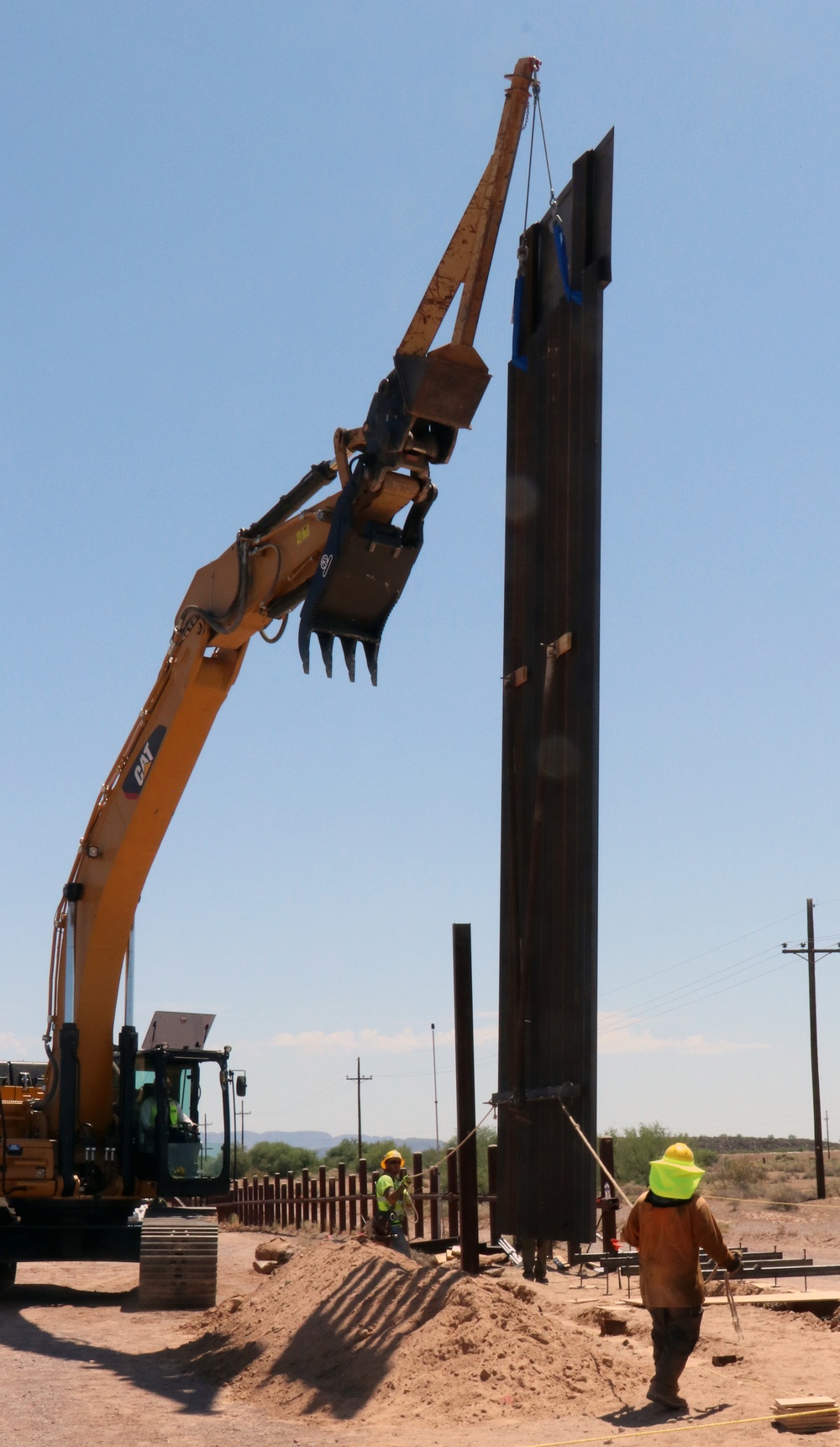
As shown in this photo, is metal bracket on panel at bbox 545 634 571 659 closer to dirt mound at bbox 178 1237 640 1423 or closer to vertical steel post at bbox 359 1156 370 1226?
dirt mound at bbox 178 1237 640 1423

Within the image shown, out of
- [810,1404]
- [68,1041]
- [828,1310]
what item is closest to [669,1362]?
[810,1404]

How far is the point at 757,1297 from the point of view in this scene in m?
13.5

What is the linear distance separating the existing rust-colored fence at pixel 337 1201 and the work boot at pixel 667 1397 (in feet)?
25.2

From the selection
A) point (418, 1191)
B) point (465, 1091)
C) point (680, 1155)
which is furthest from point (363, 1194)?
point (680, 1155)

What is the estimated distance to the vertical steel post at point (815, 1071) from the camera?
34.1 m

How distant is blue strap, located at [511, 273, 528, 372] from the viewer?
11922mm

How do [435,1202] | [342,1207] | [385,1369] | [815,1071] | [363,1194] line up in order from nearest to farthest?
[385,1369] < [435,1202] < [363,1194] < [342,1207] < [815,1071]

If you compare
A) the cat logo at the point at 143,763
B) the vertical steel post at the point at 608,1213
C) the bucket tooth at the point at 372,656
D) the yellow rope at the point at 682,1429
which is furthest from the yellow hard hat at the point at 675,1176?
the vertical steel post at the point at 608,1213

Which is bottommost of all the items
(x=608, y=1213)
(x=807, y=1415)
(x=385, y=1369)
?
(x=608, y=1213)

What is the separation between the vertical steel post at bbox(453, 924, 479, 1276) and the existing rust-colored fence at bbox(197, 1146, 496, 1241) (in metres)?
3.68

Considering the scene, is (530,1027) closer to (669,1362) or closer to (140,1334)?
(669,1362)

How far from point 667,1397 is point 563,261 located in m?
8.08

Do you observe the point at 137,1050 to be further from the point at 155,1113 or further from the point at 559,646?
the point at 559,646

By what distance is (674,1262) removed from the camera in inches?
330
